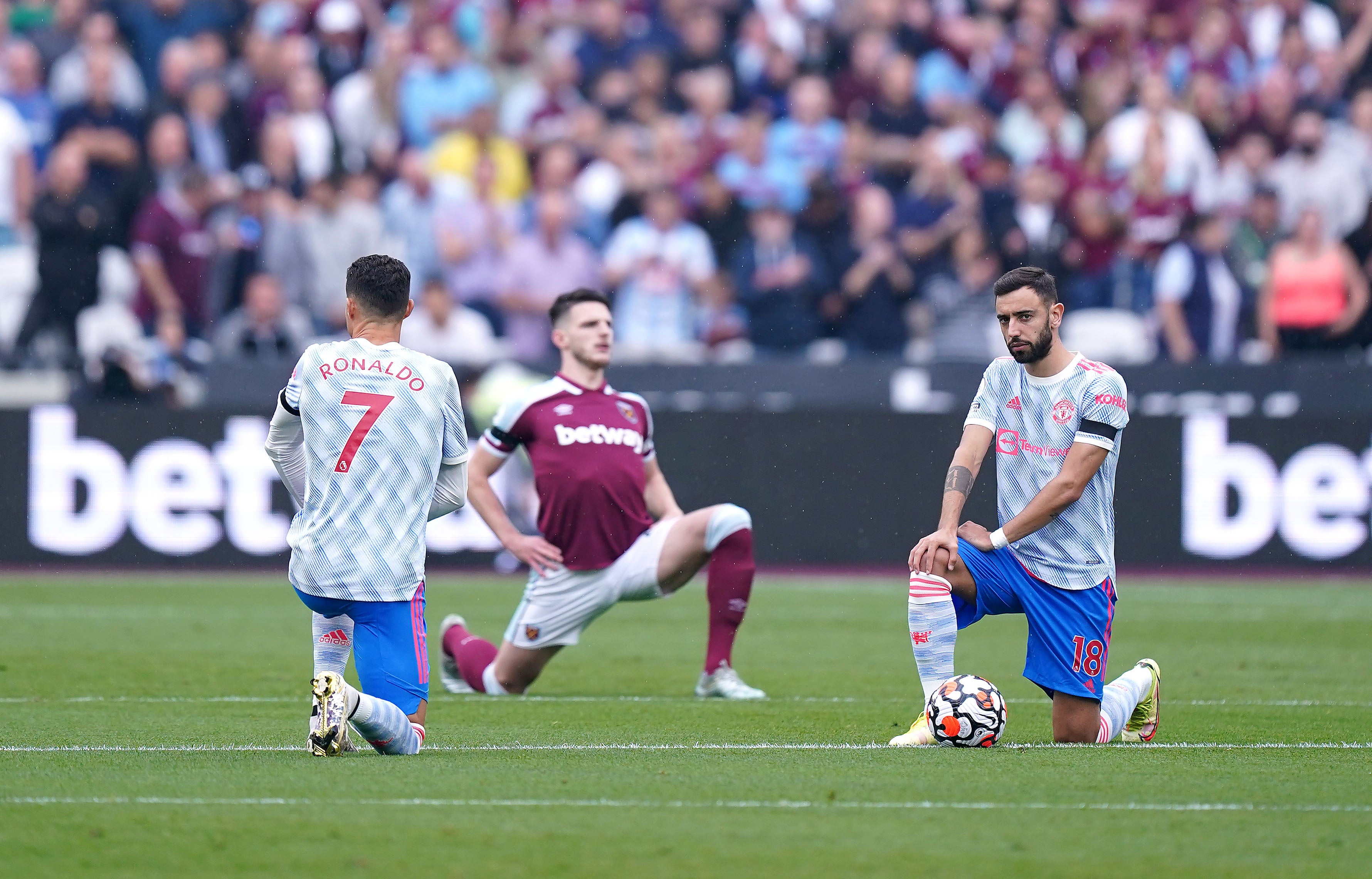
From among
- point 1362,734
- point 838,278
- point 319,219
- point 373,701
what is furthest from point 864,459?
point 373,701

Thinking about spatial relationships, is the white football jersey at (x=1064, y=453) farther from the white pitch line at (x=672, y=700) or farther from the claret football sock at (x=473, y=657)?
the claret football sock at (x=473, y=657)

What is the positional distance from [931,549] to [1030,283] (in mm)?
1064

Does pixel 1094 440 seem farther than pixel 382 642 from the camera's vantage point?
Yes

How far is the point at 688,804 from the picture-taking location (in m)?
5.66

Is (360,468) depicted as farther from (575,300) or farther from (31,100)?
(31,100)

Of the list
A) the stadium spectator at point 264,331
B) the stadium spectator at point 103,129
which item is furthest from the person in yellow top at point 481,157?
the stadium spectator at point 103,129

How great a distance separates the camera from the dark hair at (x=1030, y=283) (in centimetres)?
722

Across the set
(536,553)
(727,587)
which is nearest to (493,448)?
(536,553)

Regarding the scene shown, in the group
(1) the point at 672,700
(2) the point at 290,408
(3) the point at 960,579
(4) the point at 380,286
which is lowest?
(1) the point at 672,700

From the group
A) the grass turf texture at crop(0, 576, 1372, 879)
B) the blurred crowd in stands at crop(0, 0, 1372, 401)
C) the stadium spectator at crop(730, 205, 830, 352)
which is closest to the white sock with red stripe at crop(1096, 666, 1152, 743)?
the grass turf texture at crop(0, 576, 1372, 879)

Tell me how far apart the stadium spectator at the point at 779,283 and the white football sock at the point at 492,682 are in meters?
8.63

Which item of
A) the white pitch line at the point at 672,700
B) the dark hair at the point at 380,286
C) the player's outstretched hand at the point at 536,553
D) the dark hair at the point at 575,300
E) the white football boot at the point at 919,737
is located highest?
the dark hair at the point at 575,300

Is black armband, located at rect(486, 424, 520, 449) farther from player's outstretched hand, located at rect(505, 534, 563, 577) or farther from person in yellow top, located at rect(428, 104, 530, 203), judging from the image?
person in yellow top, located at rect(428, 104, 530, 203)

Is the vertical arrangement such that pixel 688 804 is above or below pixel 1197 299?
below
